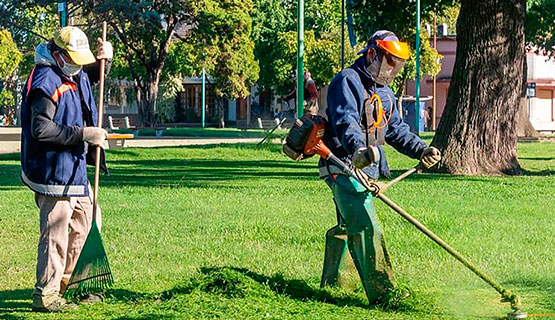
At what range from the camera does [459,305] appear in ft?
21.4

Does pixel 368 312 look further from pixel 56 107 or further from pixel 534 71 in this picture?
pixel 534 71

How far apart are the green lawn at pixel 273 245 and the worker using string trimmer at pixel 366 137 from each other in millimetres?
299

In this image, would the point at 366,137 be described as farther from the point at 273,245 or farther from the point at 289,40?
the point at 289,40

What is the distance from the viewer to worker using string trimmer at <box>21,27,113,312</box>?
636cm

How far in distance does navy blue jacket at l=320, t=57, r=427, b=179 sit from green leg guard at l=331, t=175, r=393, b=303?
21 centimetres

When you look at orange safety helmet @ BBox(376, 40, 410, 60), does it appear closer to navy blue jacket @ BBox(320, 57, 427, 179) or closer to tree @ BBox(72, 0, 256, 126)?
navy blue jacket @ BBox(320, 57, 427, 179)

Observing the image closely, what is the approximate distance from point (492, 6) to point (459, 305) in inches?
501

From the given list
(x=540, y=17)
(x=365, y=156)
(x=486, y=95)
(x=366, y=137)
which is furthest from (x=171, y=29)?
(x=365, y=156)

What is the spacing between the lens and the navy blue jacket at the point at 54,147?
6383mm

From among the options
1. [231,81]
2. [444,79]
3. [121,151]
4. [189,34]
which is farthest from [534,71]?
[121,151]

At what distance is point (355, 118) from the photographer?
247 inches

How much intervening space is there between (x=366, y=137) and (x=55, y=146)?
2.00 metres

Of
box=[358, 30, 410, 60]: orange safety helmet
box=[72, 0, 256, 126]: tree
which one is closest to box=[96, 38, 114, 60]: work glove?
box=[358, 30, 410, 60]: orange safety helmet

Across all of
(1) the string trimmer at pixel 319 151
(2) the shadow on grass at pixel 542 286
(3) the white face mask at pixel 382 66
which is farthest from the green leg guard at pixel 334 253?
(2) the shadow on grass at pixel 542 286
